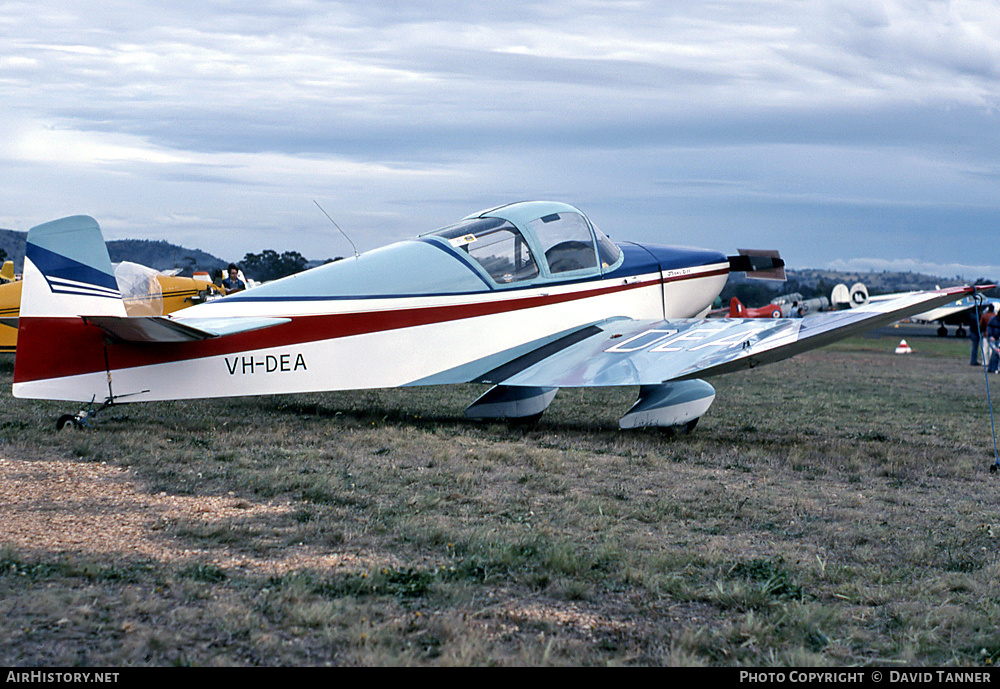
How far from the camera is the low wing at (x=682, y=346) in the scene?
7.53 m

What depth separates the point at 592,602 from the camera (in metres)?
3.61

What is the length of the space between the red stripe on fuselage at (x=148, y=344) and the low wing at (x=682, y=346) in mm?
1246

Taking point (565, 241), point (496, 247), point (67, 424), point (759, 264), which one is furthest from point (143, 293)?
point (759, 264)

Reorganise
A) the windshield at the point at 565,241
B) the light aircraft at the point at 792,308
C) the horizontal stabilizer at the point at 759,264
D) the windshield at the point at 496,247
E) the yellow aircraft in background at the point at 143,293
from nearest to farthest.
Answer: the windshield at the point at 496,247 → the windshield at the point at 565,241 → the yellow aircraft in background at the point at 143,293 → the horizontal stabilizer at the point at 759,264 → the light aircraft at the point at 792,308

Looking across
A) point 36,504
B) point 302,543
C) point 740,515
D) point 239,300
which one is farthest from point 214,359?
point 740,515

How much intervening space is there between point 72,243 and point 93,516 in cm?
369

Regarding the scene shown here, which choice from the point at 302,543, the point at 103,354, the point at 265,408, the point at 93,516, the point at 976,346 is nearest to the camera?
the point at 302,543

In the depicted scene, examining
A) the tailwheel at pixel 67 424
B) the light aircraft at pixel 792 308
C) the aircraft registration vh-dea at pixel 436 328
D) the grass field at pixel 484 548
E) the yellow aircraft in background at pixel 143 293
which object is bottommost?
the light aircraft at pixel 792 308

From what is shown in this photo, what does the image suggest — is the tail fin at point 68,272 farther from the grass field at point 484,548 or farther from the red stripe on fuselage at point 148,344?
the grass field at point 484,548

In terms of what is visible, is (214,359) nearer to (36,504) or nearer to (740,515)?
(36,504)

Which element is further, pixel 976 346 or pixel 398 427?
pixel 976 346

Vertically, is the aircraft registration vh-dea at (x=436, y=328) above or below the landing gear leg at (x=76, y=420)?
above

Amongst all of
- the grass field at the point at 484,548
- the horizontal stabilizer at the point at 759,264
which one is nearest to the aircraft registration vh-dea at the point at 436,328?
the grass field at the point at 484,548

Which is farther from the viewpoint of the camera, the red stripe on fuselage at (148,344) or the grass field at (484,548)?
the red stripe on fuselage at (148,344)
